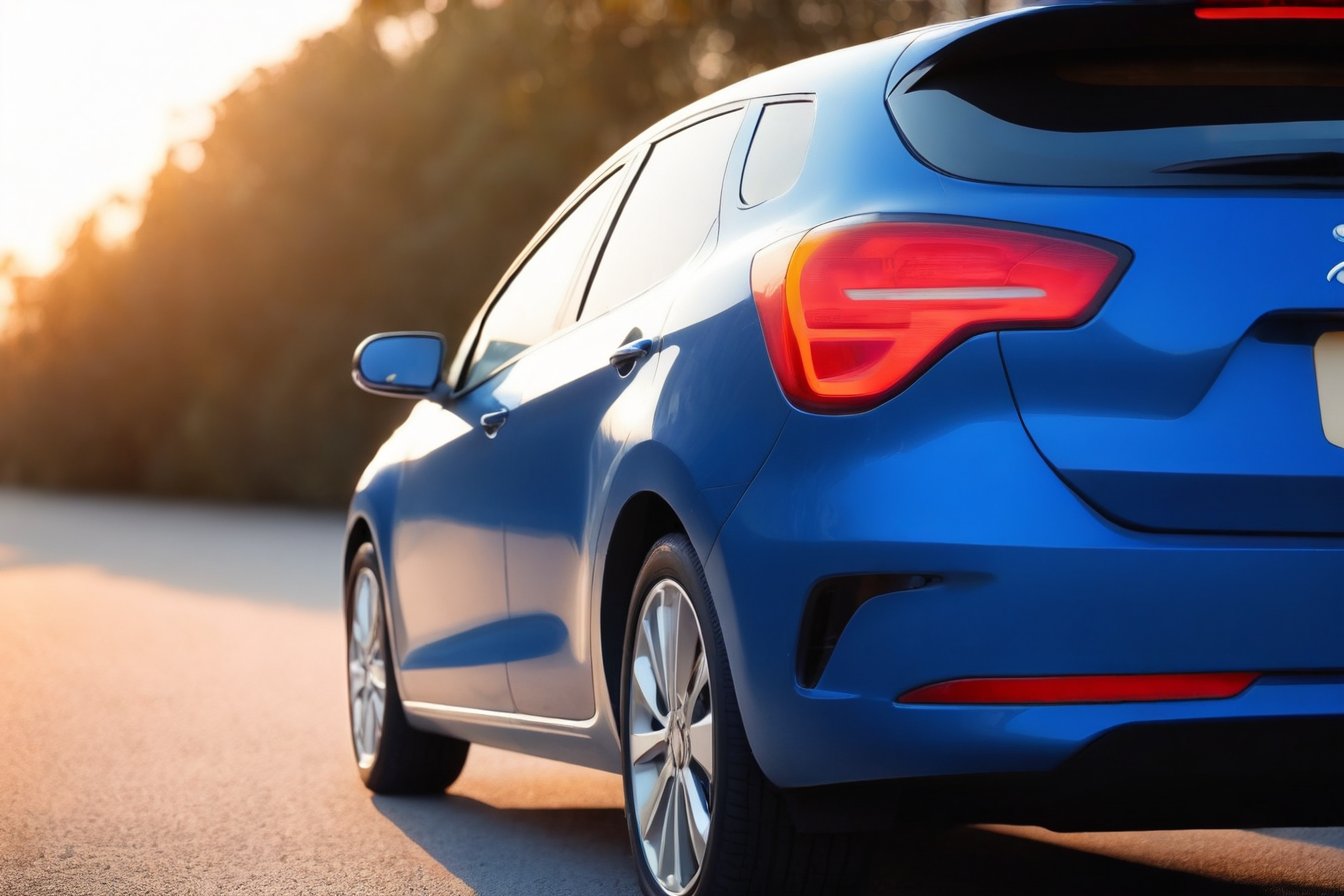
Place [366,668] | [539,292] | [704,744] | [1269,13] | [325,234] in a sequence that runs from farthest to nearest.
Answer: [325,234]
[366,668]
[539,292]
[704,744]
[1269,13]

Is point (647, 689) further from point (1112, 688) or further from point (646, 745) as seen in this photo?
point (1112, 688)

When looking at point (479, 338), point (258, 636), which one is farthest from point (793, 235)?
point (258, 636)

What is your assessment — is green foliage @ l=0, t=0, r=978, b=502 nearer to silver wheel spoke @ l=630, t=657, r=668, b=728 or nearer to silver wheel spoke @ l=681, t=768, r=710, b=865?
silver wheel spoke @ l=630, t=657, r=668, b=728

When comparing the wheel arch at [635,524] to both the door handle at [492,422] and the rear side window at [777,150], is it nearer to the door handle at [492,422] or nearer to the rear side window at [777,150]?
the rear side window at [777,150]

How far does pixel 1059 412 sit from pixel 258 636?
9.76 metres

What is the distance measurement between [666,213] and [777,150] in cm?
60

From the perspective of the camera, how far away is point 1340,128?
3744 millimetres

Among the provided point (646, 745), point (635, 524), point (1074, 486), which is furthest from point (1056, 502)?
point (646, 745)

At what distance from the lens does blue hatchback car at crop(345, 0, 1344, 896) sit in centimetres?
344

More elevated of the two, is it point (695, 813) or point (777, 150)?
point (777, 150)

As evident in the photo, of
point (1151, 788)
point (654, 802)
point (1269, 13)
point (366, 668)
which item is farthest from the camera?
point (366, 668)

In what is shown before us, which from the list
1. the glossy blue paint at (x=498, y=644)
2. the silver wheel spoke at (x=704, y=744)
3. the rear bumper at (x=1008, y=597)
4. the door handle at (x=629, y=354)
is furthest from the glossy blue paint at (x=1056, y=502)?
the glossy blue paint at (x=498, y=644)

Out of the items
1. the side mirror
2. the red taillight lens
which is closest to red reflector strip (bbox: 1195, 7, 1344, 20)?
the red taillight lens

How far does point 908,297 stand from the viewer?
3.57 m
